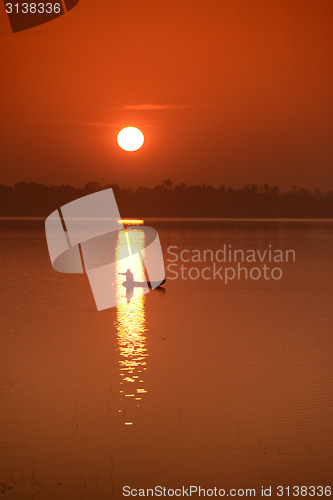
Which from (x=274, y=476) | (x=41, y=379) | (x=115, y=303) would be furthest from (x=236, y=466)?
(x=115, y=303)

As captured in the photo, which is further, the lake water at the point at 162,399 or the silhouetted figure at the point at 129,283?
the silhouetted figure at the point at 129,283

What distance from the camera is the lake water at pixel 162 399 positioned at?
9883mm

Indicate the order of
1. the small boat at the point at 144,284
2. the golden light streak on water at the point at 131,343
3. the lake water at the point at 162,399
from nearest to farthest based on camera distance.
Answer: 1. the lake water at the point at 162,399
2. the golden light streak on water at the point at 131,343
3. the small boat at the point at 144,284

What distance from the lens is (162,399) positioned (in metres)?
13.2

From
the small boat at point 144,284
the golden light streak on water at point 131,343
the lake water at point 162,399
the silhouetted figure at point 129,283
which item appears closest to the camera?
the lake water at point 162,399

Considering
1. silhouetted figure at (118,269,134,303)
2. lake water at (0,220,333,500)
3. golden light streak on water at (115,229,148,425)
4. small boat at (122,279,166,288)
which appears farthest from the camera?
small boat at (122,279,166,288)

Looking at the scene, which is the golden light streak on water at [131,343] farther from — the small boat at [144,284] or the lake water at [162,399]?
the small boat at [144,284]

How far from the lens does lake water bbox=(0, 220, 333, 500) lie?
9883 mm

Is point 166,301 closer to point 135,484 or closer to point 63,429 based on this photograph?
point 63,429

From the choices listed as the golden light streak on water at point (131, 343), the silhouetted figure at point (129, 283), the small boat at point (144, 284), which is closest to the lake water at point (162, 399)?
the golden light streak on water at point (131, 343)

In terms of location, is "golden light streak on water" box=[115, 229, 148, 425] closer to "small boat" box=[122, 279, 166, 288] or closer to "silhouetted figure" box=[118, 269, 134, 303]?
"silhouetted figure" box=[118, 269, 134, 303]

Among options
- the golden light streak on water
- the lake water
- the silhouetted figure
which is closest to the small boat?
the silhouetted figure

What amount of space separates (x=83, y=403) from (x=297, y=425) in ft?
11.7

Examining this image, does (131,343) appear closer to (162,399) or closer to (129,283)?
(162,399)
